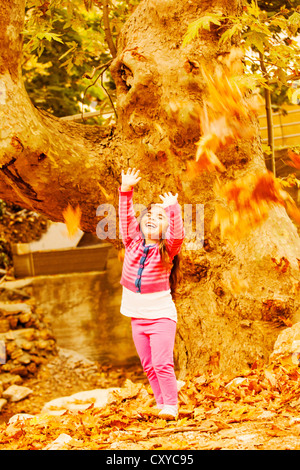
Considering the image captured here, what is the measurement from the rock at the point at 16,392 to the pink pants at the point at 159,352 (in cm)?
466

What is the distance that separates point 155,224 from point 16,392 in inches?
200

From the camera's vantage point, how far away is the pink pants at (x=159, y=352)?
10.9 ft

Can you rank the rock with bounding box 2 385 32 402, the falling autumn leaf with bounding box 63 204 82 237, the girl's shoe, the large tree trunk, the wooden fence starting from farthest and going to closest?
1. the wooden fence
2. the rock with bounding box 2 385 32 402
3. the falling autumn leaf with bounding box 63 204 82 237
4. the large tree trunk
5. the girl's shoe

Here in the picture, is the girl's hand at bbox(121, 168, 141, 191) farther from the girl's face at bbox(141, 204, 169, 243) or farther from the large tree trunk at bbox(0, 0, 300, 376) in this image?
the large tree trunk at bbox(0, 0, 300, 376)

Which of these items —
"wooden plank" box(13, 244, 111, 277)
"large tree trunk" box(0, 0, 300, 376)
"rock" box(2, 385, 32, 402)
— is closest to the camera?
"large tree trunk" box(0, 0, 300, 376)

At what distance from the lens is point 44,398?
7703mm

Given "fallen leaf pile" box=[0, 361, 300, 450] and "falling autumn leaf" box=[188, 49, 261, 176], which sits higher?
"falling autumn leaf" box=[188, 49, 261, 176]

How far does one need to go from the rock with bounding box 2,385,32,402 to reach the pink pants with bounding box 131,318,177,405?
183 inches

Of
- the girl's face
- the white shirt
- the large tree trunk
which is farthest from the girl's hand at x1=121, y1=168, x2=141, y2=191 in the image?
the large tree trunk

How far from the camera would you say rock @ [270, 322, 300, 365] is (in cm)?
392

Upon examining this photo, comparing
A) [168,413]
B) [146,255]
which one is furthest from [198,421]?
[146,255]

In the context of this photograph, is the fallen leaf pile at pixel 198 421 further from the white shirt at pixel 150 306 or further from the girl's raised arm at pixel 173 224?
the girl's raised arm at pixel 173 224

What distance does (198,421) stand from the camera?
126 inches
